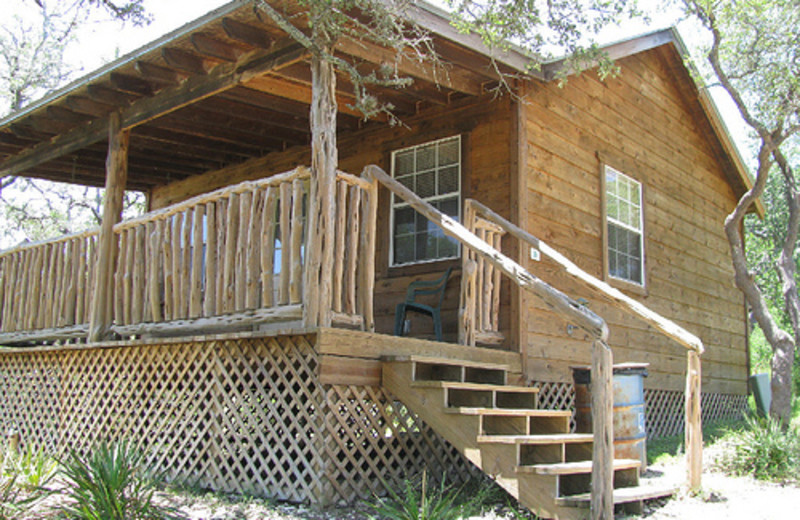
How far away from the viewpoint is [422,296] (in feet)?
25.3

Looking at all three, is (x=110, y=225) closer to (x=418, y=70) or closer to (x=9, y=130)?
(x=9, y=130)

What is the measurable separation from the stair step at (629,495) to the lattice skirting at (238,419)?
145 centimetres

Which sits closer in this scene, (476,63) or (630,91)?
(476,63)

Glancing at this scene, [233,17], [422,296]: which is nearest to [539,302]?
[422,296]

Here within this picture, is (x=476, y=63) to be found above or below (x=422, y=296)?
above

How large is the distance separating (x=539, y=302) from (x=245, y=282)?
3.00m

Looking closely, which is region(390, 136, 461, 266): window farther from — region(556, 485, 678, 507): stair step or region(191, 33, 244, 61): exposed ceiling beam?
region(556, 485, 678, 507): stair step

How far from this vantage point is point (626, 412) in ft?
20.6

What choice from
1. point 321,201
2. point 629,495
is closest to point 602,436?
point 629,495

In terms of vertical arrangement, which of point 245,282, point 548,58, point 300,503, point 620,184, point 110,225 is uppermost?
point 548,58

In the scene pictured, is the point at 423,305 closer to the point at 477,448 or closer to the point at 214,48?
the point at 477,448

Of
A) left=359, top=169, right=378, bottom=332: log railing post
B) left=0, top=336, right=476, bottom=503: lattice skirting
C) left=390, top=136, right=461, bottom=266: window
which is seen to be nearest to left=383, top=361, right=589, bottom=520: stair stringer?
left=0, top=336, right=476, bottom=503: lattice skirting

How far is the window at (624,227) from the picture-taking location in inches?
355

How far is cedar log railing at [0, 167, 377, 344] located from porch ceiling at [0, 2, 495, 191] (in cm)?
110
